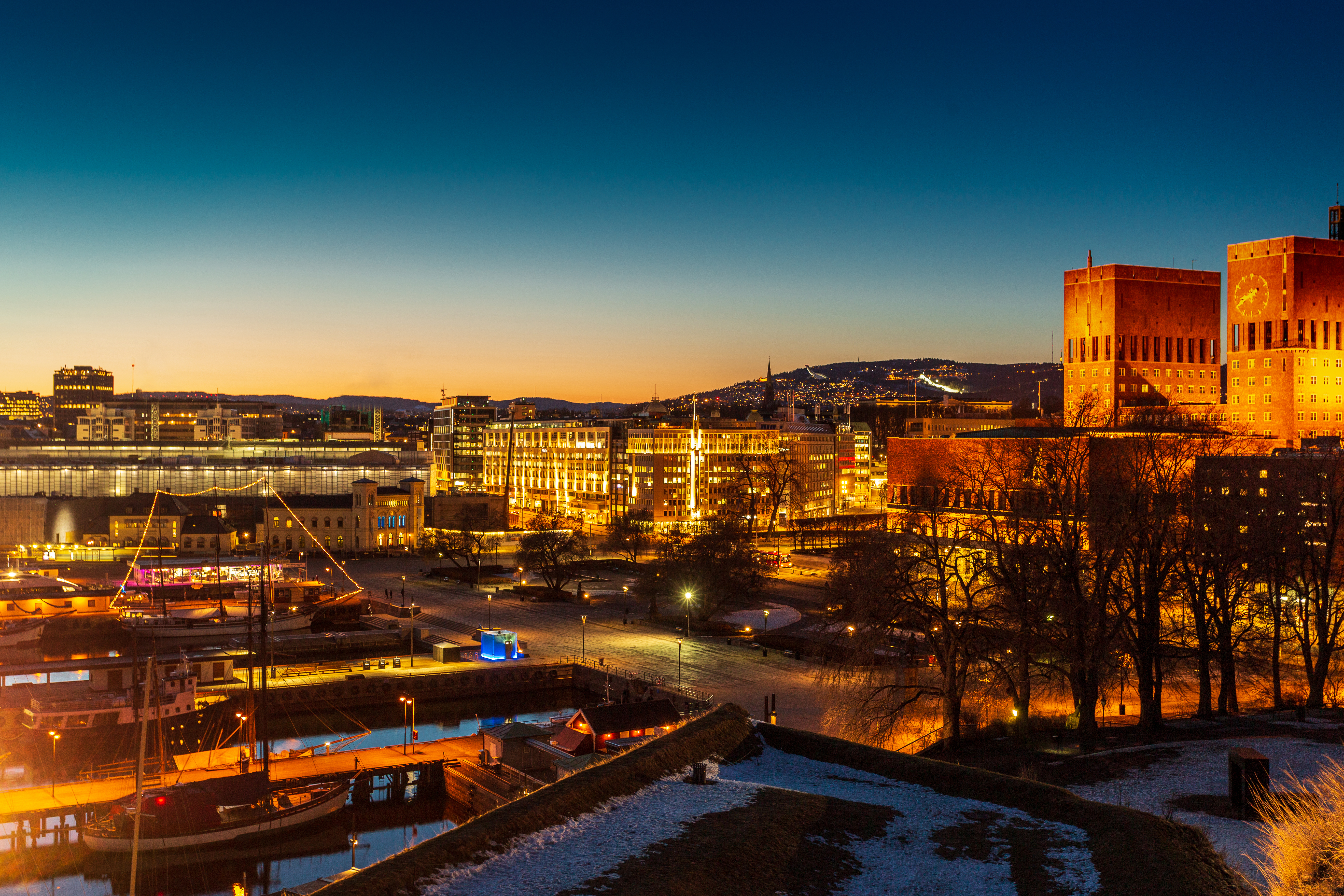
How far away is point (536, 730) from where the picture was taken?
103ft

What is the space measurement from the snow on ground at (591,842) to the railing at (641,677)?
2198cm

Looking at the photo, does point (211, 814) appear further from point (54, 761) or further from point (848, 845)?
point (848, 845)

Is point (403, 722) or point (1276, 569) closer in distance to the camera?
point (1276, 569)

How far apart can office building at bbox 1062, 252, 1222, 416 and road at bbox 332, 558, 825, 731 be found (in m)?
31.8

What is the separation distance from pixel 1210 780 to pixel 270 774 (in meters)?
23.3

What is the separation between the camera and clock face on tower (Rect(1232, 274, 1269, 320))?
3155 inches

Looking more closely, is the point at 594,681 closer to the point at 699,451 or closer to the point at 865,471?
the point at 699,451

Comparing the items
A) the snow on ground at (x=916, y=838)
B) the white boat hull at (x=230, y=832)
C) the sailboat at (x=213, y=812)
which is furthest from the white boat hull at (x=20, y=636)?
the snow on ground at (x=916, y=838)

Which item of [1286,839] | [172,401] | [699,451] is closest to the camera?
[1286,839]

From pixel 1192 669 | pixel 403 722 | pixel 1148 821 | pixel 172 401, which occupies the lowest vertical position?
pixel 403 722

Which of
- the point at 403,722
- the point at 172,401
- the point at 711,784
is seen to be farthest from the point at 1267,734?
the point at 172,401

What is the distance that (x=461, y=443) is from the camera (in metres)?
155

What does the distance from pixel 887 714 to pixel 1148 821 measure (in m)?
11.8

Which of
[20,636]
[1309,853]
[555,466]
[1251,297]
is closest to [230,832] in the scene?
[1309,853]
